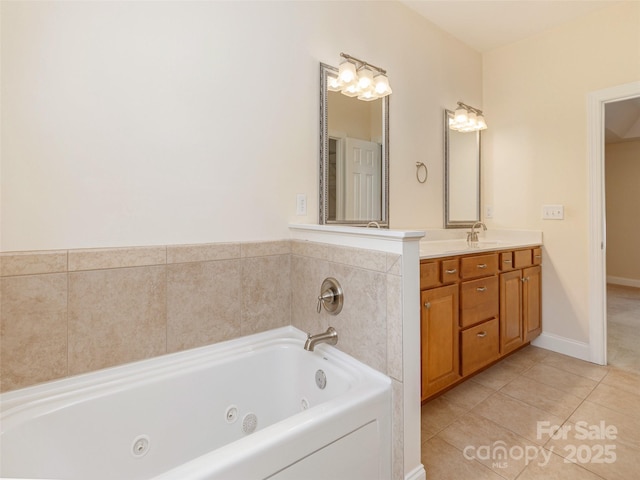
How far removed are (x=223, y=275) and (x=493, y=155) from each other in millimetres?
2785

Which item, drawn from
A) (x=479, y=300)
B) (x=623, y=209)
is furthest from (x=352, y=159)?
(x=623, y=209)

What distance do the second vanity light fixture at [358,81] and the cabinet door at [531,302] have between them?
1808mm

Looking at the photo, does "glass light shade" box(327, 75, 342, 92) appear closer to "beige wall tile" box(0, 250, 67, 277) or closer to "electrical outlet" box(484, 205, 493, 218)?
"beige wall tile" box(0, 250, 67, 277)

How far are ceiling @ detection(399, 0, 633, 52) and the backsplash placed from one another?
87.3 inches

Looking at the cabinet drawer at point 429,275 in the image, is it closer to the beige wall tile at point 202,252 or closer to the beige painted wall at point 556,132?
the beige wall tile at point 202,252

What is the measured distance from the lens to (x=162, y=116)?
1.42 meters

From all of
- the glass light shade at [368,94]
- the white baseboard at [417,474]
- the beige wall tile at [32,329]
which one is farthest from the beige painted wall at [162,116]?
the white baseboard at [417,474]

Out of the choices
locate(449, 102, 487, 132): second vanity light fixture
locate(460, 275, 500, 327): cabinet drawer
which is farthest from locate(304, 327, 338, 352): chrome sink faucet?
locate(449, 102, 487, 132): second vanity light fixture

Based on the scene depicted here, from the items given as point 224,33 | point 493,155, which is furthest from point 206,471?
point 493,155

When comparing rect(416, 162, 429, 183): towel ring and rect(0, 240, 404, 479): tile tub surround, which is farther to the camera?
rect(416, 162, 429, 183): towel ring

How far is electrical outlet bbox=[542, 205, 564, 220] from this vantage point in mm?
2588

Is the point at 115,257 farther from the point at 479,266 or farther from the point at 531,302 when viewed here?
the point at 531,302

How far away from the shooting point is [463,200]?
9.48 ft

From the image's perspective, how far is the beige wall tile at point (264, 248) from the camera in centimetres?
165
